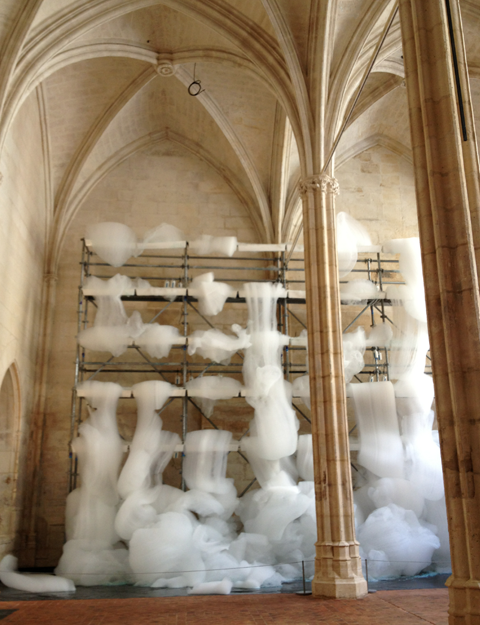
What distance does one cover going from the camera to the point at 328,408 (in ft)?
28.2

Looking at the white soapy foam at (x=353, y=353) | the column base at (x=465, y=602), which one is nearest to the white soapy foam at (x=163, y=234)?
the white soapy foam at (x=353, y=353)

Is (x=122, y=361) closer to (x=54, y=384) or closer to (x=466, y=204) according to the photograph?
(x=54, y=384)

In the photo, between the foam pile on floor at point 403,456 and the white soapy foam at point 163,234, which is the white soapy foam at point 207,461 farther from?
the white soapy foam at point 163,234

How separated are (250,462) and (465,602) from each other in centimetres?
750

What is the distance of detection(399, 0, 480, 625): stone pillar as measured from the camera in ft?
13.8

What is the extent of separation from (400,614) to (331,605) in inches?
36.4

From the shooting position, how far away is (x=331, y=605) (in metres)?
7.27

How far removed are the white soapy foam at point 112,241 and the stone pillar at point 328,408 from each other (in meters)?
4.59

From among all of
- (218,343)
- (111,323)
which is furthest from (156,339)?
(218,343)

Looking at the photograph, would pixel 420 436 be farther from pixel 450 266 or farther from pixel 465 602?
pixel 465 602

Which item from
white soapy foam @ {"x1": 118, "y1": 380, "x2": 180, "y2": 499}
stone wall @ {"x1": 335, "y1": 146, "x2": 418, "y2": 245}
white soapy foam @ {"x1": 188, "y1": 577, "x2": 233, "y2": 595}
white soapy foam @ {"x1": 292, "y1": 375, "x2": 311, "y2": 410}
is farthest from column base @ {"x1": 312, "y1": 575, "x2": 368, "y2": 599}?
stone wall @ {"x1": 335, "y1": 146, "x2": 418, "y2": 245}

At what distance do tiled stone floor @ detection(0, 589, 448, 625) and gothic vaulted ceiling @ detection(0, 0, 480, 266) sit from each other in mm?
5956

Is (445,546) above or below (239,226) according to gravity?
below

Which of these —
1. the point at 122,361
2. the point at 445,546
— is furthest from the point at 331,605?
the point at 122,361
